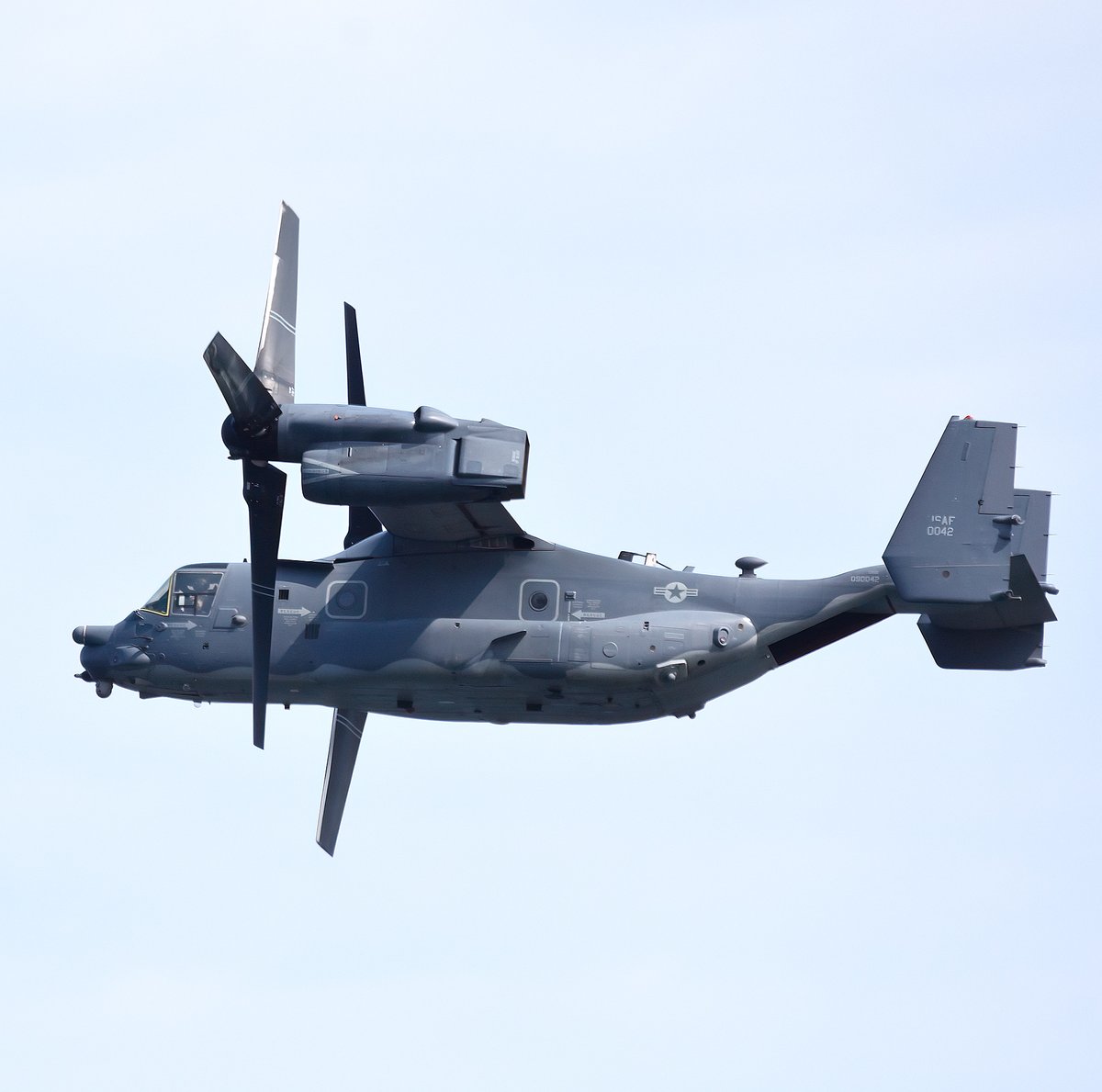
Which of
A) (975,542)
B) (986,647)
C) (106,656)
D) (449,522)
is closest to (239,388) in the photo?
(449,522)

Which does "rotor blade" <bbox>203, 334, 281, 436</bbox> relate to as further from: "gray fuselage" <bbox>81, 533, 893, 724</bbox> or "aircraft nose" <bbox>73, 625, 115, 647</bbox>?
"aircraft nose" <bbox>73, 625, 115, 647</bbox>

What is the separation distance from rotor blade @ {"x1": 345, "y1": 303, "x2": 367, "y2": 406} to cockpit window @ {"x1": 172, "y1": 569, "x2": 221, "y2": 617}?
423cm

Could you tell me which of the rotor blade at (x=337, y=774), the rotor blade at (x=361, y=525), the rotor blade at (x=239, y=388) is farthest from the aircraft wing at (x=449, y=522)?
the rotor blade at (x=337, y=774)

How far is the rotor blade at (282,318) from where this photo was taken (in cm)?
4200

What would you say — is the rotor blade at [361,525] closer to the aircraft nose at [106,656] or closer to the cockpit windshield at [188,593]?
A: the cockpit windshield at [188,593]

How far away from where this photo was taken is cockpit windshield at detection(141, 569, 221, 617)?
143 ft

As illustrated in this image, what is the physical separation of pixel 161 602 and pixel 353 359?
5.69m

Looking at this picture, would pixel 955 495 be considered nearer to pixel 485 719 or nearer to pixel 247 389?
pixel 485 719

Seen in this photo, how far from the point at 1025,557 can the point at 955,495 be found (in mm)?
1663

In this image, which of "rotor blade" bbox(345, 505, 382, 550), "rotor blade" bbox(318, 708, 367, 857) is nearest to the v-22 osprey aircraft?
"rotor blade" bbox(345, 505, 382, 550)

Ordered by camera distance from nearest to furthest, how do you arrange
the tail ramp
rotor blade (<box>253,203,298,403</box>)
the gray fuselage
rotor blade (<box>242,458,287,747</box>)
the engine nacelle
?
the engine nacelle → the tail ramp → the gray fuselage → rotor blade (<box>242,458,287,747</box>) → rotor blade (<box>253,203,298,403</box>)

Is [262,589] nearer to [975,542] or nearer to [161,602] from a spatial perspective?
[161,602]

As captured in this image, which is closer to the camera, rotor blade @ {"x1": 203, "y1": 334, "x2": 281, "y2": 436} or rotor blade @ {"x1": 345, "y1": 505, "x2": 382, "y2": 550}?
rotor blade @ {"x1": 203, "y1": 334, "x2": 281, "y2": 436}

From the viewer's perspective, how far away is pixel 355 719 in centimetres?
4534
